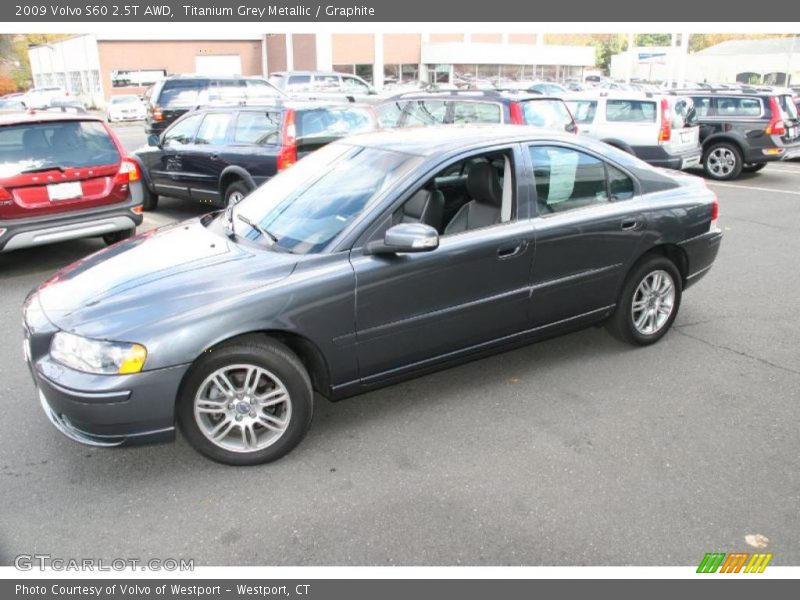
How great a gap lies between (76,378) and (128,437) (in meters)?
0.36

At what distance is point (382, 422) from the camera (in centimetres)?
385

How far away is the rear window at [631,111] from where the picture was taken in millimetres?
12281

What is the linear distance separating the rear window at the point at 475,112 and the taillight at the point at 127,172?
4752mm

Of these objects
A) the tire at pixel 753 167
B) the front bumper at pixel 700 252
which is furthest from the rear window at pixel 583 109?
the front bumper at pixel 700 252

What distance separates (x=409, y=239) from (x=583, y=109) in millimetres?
11037

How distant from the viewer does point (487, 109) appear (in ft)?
31.6

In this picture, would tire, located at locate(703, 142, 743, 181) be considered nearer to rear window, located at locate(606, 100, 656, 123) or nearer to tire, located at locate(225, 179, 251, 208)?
rear window, located at locate(606, 100, 656, 123)

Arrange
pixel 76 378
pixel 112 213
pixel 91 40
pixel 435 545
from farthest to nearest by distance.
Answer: pixel 91 40, pixel 112 213, pixel 76 378, pixel 435 545

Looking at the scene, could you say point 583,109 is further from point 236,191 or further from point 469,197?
point 469,197

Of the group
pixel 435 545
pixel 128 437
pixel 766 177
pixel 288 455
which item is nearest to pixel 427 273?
pixel 288 455

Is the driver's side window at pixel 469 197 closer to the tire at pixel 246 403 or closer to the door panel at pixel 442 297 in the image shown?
the door panel at pixel 442 297

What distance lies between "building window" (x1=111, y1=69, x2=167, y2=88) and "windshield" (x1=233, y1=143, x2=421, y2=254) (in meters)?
48.3

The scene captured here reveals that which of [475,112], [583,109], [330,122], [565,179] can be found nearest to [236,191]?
[330,122]

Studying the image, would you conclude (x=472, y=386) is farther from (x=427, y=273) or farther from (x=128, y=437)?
(x=128, y=437)
